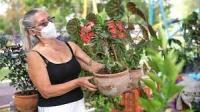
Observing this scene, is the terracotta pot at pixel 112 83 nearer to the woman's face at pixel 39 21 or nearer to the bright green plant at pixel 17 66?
the woman's face at pixel 39 21

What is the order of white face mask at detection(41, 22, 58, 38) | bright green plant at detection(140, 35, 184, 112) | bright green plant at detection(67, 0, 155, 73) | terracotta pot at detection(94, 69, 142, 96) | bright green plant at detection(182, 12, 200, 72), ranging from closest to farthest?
bright green plant at detection(140, 35, 184, 112) → terracotta pot at detection(94, 69, 142, 96) → white face mask at detection(41, 22, 58, 38) → bright green plant at detection(67, 0, 155, 73) → bright green plant at detection(182, 12, 200, 72)

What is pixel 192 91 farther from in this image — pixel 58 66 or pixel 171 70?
pixel 171 70

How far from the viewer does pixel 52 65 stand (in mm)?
2037

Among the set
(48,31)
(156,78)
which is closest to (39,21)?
(48,31)

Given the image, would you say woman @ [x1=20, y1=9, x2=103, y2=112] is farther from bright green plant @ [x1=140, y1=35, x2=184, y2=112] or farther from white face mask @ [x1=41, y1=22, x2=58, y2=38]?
bright green plant @ [x1=140, y1=35, x2=184, y2=112]

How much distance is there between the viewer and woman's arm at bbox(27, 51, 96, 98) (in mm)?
1974

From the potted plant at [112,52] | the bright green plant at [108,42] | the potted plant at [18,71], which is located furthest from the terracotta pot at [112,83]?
the potted plant at [18,71]

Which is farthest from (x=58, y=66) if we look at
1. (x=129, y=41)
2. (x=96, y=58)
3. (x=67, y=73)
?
(x=129, y=41)

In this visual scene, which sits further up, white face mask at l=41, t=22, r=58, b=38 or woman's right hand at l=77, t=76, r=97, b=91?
white face mask at l=41, t=22, r=58, b=38

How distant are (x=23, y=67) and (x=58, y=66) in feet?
4.15

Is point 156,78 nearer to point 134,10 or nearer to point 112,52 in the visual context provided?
point 112,52

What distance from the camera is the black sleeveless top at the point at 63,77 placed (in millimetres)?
2035

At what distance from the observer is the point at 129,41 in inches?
96.2

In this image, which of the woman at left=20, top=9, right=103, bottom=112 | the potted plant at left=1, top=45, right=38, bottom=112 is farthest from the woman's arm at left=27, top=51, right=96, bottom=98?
the potted plant at left=1, top=45, right=38, bottom=112
